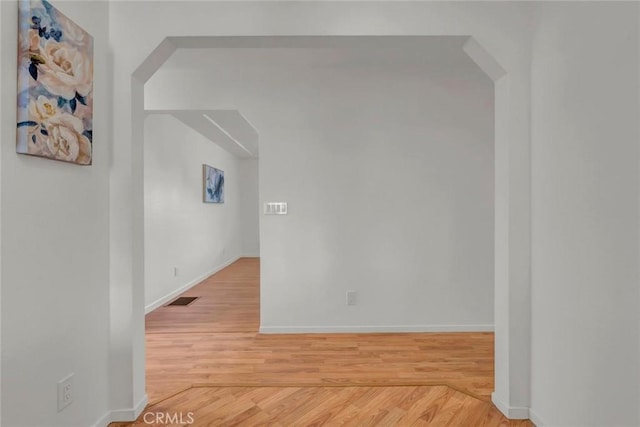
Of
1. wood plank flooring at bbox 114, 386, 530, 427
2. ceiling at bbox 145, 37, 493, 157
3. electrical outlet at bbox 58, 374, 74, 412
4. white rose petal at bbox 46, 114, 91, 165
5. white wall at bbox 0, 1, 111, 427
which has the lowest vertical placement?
wood plank flooring at bbox 114, 386, 530, 427

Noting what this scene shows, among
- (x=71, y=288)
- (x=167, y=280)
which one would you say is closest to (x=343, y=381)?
(x=71, y=288)

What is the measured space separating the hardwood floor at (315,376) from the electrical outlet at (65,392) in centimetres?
45

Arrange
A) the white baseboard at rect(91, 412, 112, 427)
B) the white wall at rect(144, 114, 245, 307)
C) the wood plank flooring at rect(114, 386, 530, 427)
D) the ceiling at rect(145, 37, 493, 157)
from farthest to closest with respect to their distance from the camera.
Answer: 1. the white wall at rect(144, 114, 245, 307)
2. the ceiling at rect(145, 37, 493, 157)
3. the wood plank flooring at rect(114, 386, 530, 427)
4. the white baseboard at rect(91, 412, 112, 427)

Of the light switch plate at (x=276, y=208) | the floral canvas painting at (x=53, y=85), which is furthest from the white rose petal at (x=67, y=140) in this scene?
the light switch plate at (x=276, y=208)

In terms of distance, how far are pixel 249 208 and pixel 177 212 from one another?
3834 millimetres

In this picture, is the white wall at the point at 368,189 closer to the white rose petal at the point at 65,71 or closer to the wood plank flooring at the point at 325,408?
the wood plank flooring at the point at 325,408

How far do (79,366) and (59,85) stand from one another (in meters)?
1.33

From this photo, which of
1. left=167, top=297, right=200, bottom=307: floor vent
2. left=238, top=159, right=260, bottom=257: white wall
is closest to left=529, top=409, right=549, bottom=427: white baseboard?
left=167, top=297, right=200, bottom=307: floor vent

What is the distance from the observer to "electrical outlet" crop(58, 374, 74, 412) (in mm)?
1547

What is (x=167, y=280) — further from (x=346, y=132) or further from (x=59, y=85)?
(x=59, y=85)

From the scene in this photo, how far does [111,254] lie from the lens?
6.19 ft

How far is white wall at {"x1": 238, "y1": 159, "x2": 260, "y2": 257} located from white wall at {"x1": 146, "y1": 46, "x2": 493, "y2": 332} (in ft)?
18.0

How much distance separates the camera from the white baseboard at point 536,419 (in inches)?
70.3

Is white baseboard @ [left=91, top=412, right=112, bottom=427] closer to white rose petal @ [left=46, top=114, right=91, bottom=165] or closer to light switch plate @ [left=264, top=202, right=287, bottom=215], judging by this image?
white rose petal @ [left=46, top=114, right=91, bottom=165]
